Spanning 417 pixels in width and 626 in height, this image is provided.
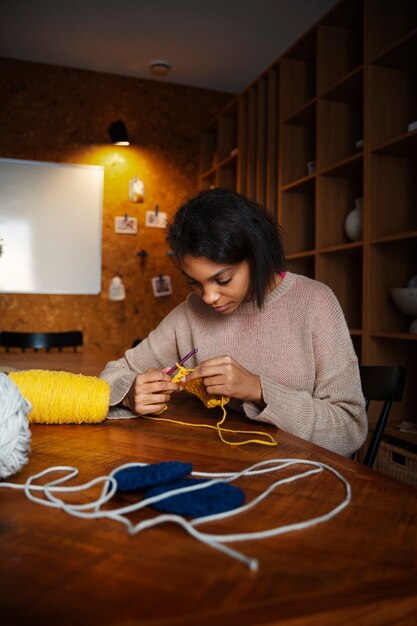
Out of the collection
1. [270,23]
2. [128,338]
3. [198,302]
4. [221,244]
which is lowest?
[128,338]

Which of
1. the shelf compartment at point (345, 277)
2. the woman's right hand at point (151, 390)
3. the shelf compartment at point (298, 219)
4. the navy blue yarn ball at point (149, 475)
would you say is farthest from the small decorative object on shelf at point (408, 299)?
the navy blue yarn ball at point (149, 475)

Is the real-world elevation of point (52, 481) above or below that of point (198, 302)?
below

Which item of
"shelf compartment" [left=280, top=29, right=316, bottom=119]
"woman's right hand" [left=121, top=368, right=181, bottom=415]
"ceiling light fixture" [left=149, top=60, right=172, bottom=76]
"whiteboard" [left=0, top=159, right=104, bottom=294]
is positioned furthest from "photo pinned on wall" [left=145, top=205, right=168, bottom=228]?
"woman's right hand" [left=121, top=368, right=181, bottom=415]

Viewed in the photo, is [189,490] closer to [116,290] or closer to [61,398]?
[61,398]

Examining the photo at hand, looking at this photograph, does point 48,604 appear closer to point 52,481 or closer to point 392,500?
point 52,481

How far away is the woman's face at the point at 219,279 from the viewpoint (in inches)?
49.1

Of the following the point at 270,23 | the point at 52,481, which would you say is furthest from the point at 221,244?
the point at 270,23

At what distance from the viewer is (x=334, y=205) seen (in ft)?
9.70

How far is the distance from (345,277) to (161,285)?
1894mm

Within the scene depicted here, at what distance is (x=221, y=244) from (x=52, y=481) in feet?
2.27

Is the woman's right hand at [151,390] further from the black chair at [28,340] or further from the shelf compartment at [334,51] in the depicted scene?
the shelf compartment at [334,51]

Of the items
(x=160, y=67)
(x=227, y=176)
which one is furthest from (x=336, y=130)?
(x=160, y=67)

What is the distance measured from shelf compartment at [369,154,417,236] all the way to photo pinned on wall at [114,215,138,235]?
7.77 feet

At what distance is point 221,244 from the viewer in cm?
122
